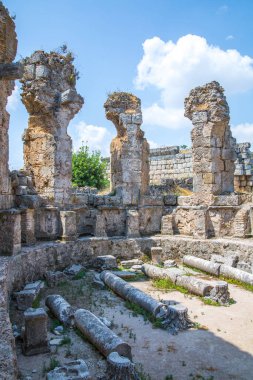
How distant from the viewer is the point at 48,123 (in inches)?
455

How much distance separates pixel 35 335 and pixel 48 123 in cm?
736

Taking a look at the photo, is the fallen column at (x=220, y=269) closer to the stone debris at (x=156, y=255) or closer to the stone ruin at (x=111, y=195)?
the stone ruin at (x=111, y=195)

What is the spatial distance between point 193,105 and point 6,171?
747 centimetres

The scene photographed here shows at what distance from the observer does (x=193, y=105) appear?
13.5m

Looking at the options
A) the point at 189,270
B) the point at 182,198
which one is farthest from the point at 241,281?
the point at 182,198

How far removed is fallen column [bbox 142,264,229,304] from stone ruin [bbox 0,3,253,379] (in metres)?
1.96

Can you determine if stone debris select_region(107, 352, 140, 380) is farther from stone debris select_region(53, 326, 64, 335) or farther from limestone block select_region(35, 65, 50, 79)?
limestone block select_region(35, 65, 50, 79)

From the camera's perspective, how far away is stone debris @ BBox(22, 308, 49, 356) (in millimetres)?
5695

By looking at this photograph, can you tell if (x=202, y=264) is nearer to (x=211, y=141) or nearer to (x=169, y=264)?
(x=169, y=264)

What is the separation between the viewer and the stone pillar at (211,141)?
1297cm

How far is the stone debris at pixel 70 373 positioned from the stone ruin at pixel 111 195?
4241 mm

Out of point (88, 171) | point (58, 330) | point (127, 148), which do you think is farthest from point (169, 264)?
point (88, 171)

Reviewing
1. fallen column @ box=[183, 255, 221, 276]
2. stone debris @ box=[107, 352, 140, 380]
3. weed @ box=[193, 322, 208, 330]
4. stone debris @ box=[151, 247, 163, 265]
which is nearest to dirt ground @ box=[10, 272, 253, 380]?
weed @ box=[193, 322, 208, 330]

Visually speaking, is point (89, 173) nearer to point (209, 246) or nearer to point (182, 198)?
point (182, 198)
